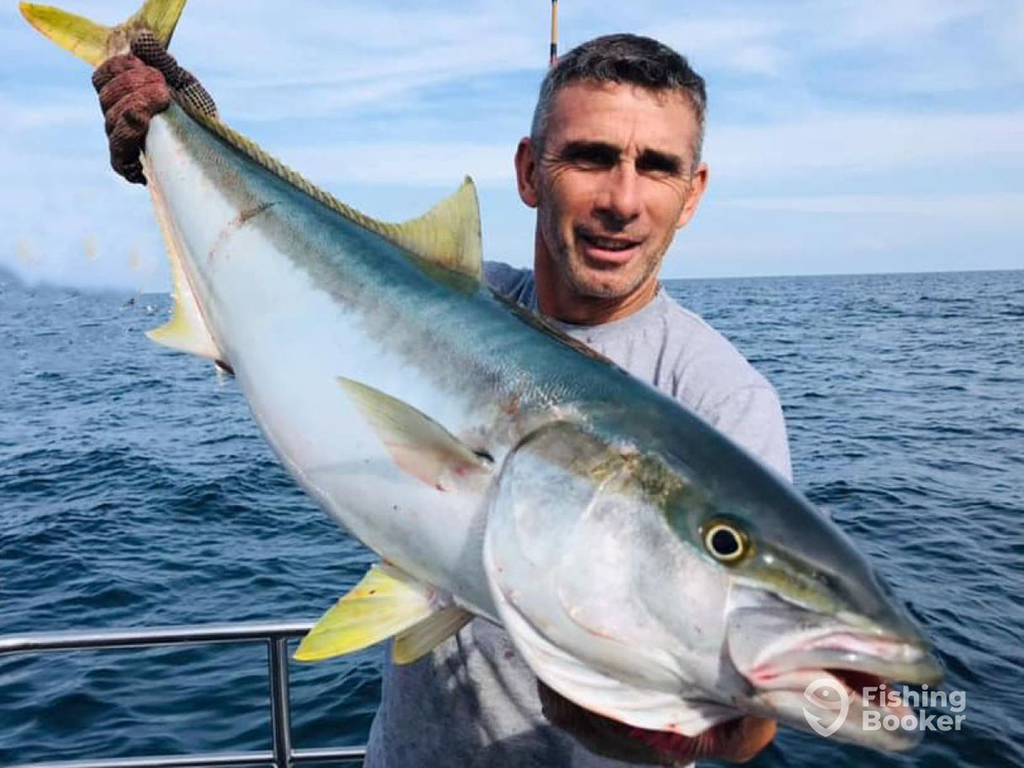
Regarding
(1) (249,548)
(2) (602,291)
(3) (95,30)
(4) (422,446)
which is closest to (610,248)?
(2) (602,291)

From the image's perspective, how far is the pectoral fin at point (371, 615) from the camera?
7.04ft

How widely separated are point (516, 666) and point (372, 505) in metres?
0.78

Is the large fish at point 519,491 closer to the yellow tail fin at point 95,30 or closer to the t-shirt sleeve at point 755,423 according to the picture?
the t-shirt sleeve at point 755,423

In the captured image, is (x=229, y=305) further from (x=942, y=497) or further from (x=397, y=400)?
(x=942, y=497)

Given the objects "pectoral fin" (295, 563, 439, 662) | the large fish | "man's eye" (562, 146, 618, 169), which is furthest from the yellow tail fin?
"pectoral fin" (295, 563, 439, 662)

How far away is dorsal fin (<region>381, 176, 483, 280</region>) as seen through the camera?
2.54 meters

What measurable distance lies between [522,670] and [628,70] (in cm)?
171

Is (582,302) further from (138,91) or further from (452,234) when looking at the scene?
(138,91)

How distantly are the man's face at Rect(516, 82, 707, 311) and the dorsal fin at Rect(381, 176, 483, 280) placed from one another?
31 cm

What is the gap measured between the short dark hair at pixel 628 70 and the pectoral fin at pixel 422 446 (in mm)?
1054

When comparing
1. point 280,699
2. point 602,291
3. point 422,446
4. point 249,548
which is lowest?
point 249,548

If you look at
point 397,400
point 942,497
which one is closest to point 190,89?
point 397,400

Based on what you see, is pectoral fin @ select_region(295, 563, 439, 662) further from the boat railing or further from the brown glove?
the brown glove

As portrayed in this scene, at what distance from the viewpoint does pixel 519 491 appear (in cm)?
205
